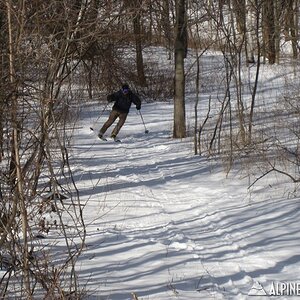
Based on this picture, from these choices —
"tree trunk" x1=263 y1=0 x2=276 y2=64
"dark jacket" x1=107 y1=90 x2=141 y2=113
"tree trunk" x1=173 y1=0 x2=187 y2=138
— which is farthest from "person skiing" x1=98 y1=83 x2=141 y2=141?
"tree trunk" x1=263 y1=0 x2=276 y2=64

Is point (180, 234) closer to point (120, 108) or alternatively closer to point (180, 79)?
point (180, 79)

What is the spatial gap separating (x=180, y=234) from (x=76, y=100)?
989 cm

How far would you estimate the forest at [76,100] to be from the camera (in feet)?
16.6

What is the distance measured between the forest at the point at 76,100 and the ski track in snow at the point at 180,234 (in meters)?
0.40

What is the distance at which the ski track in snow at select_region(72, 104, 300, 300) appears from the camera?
238 inches

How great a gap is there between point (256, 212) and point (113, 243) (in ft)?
7.44

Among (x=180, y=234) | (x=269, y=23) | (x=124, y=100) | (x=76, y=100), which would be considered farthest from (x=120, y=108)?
(x=180, y=234)

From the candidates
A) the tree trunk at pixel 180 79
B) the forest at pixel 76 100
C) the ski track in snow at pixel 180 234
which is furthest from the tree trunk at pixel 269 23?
the ski track in snow at pixel 180 234

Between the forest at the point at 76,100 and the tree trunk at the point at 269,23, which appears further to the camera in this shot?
the tree trunk at the point at 269,23

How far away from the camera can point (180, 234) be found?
780 centimetres

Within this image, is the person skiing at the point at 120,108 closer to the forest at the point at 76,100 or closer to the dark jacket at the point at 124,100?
the dark jacket at the point at 124,100

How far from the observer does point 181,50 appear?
53.9 feet

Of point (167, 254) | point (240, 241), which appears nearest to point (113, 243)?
point (167, 254)

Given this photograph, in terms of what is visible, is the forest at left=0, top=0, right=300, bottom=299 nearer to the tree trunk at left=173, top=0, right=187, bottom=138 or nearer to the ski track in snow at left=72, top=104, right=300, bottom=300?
the tree trunk at left=173, top=0, right=187, bottom=138
